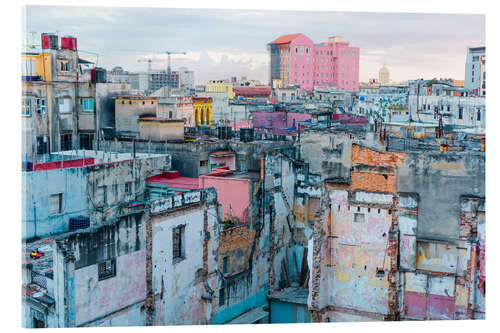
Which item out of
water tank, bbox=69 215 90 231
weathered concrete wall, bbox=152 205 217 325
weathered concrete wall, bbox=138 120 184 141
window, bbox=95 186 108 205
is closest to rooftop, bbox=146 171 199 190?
window, bbox=95 186 108 205

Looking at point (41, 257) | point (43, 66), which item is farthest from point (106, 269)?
point (43, 66)

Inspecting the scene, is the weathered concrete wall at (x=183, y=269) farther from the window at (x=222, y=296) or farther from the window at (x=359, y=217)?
the window at (x=359, y=217)

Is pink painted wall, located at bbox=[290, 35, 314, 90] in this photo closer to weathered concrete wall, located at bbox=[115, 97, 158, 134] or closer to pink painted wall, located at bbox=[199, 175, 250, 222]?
weathered concrete wall, located at bbox=[115, 97, 158, 134]

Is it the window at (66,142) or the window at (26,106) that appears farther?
the window at (66,142)

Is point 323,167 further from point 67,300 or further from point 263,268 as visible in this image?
point 67,300

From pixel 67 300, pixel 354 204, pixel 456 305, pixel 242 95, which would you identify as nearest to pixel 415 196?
pixel 354 204

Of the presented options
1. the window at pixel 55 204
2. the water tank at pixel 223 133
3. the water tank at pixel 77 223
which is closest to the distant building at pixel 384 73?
the water tank at pixel 223 133
